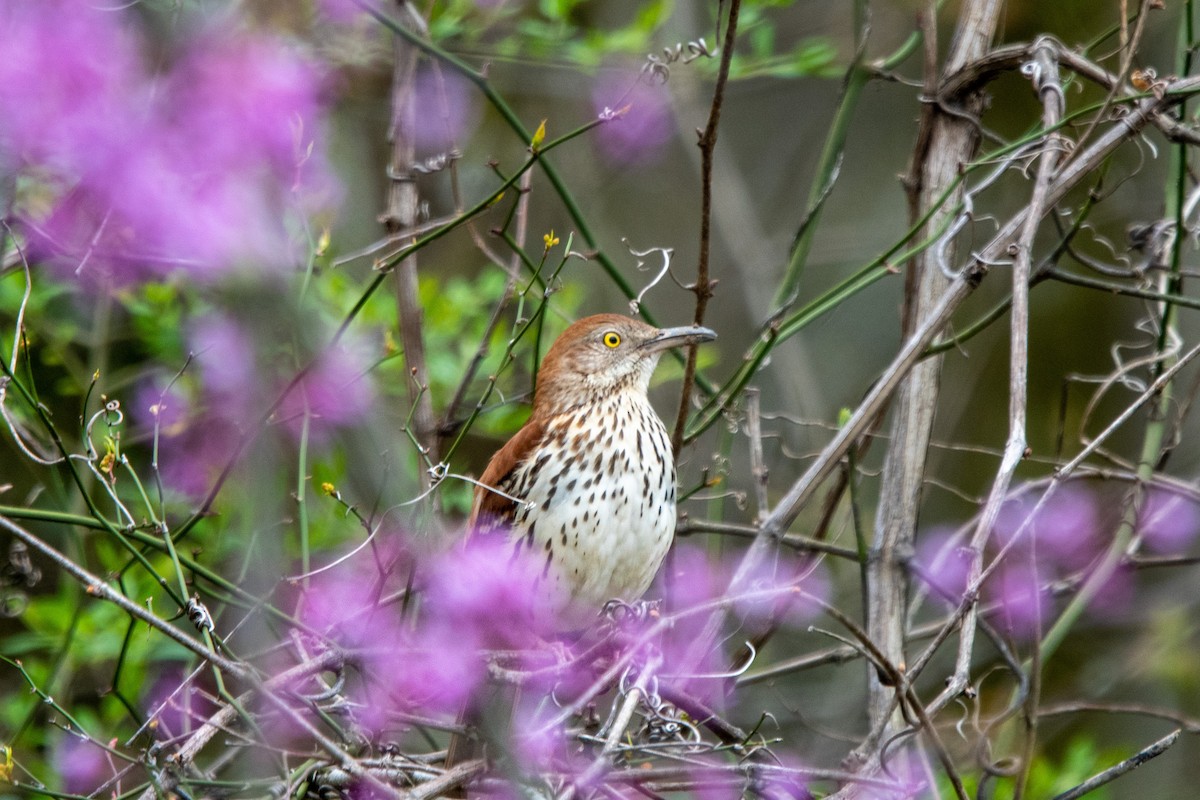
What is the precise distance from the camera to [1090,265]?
10.6 feet

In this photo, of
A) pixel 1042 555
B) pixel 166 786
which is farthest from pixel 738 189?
pixel 166 786

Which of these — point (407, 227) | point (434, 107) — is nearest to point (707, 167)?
point (407, 227)

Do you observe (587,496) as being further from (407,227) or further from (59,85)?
(59,85)

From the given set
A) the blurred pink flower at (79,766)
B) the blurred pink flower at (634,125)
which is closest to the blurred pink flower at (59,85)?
the blurred pink flower at (79,766)

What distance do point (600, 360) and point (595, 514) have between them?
0.63 meters

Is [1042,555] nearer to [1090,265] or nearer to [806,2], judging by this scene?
[1090,265]

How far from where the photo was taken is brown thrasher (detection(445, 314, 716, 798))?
3453mm

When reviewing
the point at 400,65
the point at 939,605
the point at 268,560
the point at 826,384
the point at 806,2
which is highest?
the point at 806,2

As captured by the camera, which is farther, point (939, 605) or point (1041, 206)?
point (939, 605)

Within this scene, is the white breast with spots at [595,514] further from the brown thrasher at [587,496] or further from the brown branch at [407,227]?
the brown branch at [407,227]

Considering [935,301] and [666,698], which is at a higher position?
[935,301]

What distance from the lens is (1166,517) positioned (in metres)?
3.65

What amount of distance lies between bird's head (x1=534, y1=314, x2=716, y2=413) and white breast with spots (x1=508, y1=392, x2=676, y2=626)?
0.22 metres

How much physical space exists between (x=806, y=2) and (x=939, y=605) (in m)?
3.52
